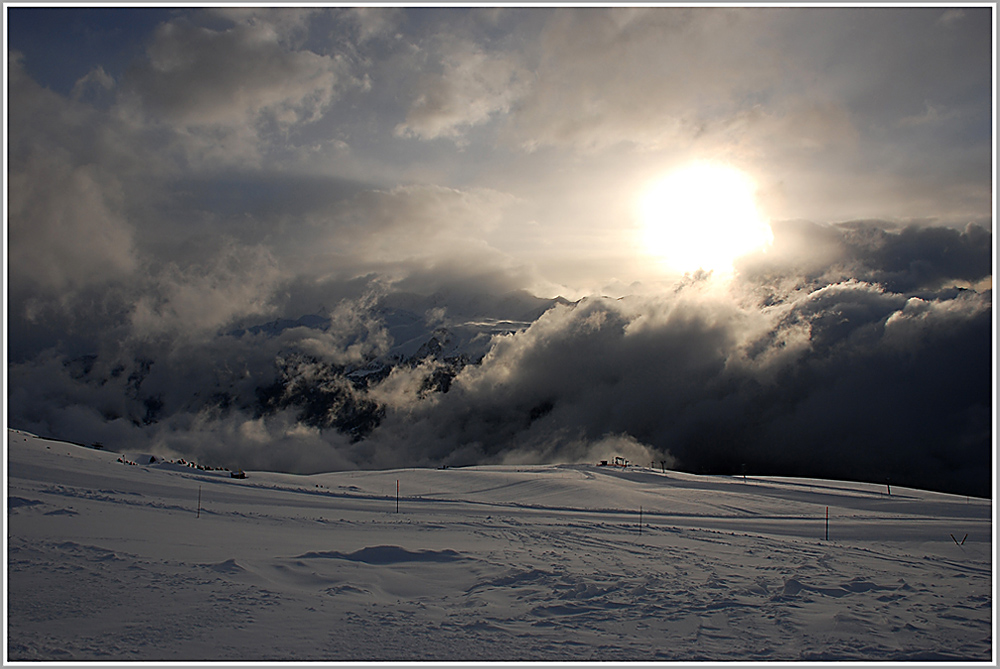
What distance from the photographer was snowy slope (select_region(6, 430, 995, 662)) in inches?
381

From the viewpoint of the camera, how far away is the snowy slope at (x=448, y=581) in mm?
9672

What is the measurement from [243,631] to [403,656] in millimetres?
2990

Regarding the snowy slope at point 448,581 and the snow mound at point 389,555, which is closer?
the snowy slope at point 448,581

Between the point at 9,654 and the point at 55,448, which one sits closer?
the point at 9,654

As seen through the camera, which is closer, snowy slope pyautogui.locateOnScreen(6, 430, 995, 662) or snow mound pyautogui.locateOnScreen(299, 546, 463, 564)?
snowy slope pyautogui.locateOnScreen(6, 430, 995, 662)

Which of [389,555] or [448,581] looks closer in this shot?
[448,581]

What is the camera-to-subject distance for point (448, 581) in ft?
43.1

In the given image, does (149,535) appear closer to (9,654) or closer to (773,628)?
(9,654)

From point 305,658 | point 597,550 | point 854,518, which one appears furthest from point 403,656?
point 854,518

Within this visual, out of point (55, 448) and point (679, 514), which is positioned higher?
point (55, 448)

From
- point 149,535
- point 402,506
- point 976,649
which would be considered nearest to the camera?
Result: point 976,649

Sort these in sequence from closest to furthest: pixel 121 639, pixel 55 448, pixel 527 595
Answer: pixel 121 639, pixel 527 595, pixel 55 448

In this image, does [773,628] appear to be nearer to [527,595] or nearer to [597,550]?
[527,595]

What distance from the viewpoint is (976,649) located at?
418 inches
